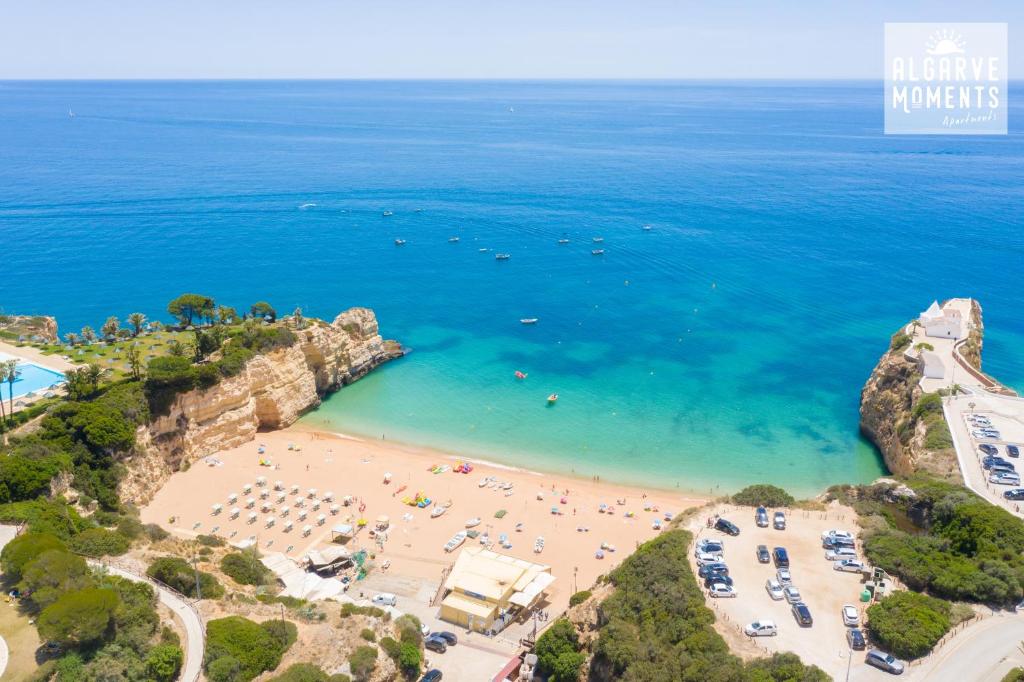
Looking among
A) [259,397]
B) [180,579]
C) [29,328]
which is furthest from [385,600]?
[29,328]

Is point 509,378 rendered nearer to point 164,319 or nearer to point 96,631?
point 164,319

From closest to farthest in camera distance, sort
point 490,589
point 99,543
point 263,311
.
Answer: point 99,543
point 490,589
point 263,311

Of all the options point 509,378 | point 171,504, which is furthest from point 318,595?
point 509,378

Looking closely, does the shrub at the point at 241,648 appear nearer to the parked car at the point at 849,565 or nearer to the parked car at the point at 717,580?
the parked car at the point at 717,580

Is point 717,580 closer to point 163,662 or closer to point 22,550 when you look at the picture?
point 163,662

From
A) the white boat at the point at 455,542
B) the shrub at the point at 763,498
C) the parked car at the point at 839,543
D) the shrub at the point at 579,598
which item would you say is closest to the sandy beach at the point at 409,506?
the white boat at the point at 455,542

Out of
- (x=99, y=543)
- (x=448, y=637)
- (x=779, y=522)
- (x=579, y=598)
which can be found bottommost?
(x=448, y=637)

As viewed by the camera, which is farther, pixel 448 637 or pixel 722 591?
pixel 448 637

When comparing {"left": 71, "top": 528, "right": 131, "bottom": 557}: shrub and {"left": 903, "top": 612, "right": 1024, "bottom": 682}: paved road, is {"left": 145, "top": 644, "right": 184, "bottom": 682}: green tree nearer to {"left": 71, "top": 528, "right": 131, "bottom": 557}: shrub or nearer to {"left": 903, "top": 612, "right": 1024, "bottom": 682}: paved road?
{"left": 71, "top": 528, "right": 131, "bottom": 557}: shrub
